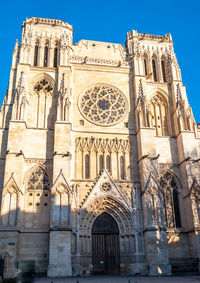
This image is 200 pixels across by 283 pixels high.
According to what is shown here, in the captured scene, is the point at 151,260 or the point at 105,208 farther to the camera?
the point at 105,208

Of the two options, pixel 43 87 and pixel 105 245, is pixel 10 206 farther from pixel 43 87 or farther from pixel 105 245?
pixel 43 87

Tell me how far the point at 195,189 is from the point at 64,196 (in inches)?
335

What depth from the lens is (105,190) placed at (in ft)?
Result: 62.8

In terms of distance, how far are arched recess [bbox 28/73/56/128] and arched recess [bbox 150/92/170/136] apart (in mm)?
7469

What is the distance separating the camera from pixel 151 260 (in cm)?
1741

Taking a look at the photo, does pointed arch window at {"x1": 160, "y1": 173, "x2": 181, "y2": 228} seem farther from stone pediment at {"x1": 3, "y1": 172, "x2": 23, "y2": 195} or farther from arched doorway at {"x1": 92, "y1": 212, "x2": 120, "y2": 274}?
stone pediment at {"x1": 3, "y1": 172, "x2": 23, "y2": 195}

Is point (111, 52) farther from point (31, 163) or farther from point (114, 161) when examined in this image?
point (31, 163)

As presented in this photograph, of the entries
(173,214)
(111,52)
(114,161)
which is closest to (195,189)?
(173,214)

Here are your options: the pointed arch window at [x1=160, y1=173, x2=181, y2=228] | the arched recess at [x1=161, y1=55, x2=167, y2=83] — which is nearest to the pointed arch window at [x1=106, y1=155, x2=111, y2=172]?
the pointed arch window at [x1=160, y1=173, x2=181, y2=228]

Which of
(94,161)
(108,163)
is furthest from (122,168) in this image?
(94,161)

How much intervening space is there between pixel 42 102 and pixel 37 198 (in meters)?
7.04

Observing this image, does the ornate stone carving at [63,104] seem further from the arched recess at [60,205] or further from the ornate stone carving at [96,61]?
the arched recess at [60,205]

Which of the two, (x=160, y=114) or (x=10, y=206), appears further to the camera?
(x=160, y=114)

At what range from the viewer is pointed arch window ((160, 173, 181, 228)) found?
19609 mm
